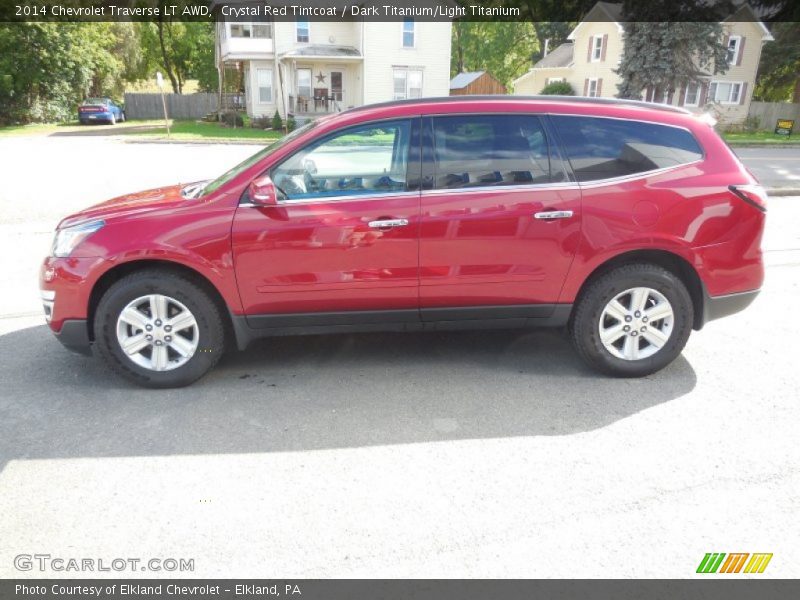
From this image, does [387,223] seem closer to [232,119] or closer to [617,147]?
[617,147]

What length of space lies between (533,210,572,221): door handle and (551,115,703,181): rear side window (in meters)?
0.26

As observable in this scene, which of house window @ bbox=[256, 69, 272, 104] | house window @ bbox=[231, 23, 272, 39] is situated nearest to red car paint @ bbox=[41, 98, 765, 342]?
house window @ bbox=[256, 69, 272, 104]

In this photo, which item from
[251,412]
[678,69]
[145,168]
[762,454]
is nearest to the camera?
[762,454]

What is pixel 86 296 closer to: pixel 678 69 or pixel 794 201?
pixel 794 201

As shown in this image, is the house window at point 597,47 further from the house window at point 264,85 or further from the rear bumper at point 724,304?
the rear bumper at point 724,304

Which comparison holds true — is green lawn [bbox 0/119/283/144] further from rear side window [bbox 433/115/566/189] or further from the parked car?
rear side window [bbox 433/115/566/189]

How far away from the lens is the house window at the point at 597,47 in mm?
39500

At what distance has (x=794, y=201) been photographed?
11.7m

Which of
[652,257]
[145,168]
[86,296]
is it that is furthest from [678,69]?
[86,296]

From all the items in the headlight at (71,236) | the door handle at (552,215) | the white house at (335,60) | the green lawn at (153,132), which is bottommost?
the green lawn at (153,132)

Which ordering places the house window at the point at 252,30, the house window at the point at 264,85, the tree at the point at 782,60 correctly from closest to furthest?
the house window at the point at 252,30 → the house window at the point at 264,85 → the tree at the point at 782,60

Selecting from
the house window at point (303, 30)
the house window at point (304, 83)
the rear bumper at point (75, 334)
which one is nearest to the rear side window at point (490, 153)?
the rear bumper at point (75, 334)

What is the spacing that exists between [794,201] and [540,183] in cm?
1012

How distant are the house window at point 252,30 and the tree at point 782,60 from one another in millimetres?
30847
